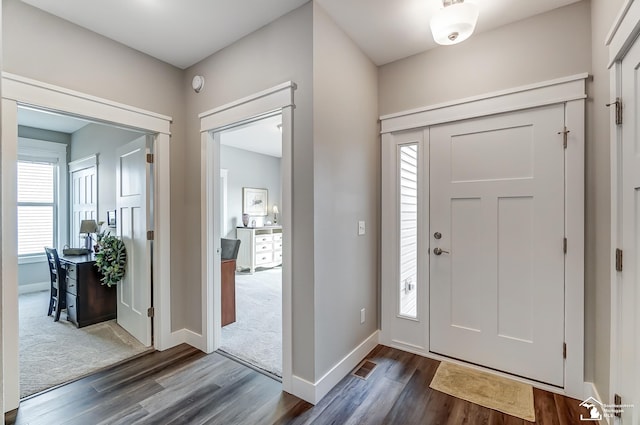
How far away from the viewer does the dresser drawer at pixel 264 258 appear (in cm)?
616

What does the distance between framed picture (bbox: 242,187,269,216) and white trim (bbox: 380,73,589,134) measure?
4.42 meters

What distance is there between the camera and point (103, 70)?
242cm

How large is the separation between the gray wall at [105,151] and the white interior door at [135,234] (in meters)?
0.83

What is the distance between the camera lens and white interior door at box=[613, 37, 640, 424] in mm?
1459

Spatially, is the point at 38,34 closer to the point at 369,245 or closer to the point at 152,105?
the point at 152,105

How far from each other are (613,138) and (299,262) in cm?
198

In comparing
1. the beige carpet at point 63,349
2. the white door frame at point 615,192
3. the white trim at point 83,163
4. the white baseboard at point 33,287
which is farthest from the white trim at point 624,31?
the white baseboard at point 33,287

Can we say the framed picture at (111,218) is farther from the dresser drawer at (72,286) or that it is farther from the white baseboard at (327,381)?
the white baseboard at (327,381)

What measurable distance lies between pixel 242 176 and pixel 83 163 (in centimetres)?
273

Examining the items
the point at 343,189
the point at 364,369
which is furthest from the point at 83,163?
the point at 364,369

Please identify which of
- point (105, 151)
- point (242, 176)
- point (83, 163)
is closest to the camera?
point (105, 151)

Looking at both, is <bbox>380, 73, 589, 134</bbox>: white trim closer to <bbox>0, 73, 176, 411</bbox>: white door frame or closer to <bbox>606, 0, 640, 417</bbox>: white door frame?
<bbox>606, 0, 640, 417</bbox>: white door frame

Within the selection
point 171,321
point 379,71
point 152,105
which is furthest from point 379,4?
point 171,321

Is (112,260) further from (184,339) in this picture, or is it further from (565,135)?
(565,135)
